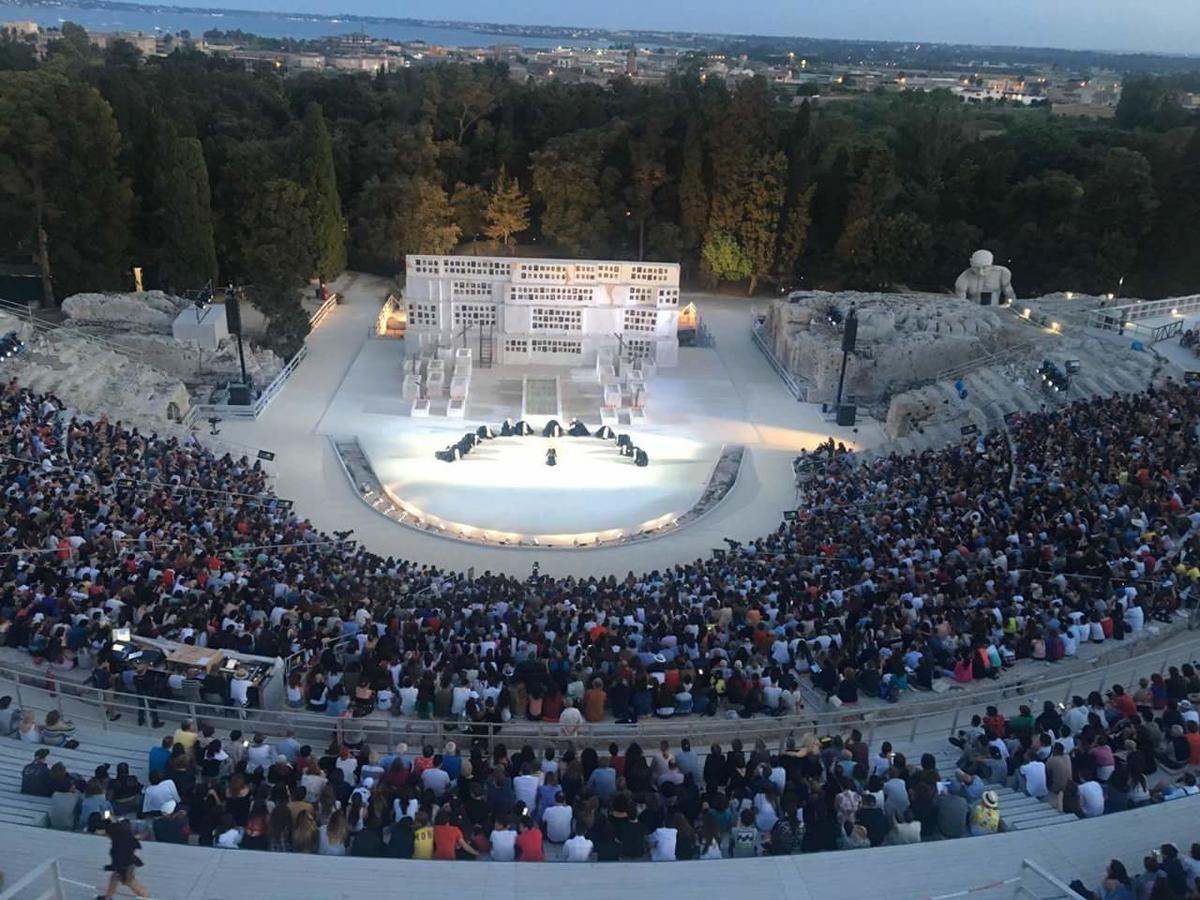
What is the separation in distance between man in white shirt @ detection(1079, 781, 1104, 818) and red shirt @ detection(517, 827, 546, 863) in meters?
5.71

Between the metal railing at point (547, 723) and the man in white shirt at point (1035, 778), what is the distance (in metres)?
1.52

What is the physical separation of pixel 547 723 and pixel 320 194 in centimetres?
3605

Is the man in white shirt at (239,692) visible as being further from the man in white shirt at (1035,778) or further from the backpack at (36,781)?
the man in white shirt at (1035,778)

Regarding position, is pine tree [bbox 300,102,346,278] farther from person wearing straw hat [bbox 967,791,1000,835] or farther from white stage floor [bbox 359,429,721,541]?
person wearing straw hat [bbox 967,791,1000,835]

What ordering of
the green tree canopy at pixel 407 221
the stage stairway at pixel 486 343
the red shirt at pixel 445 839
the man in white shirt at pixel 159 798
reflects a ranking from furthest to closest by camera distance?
the green tree canopy at pixel 407 221, the stage stairway at pixel 486 343, the man in white shirt at pixel 159 798, the red shirt at pixel 445 839

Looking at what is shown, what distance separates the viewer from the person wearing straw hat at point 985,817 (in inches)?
403

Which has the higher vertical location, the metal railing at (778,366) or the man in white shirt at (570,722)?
the man in white shirt at (570,722)

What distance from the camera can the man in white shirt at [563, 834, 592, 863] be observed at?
31.8ft

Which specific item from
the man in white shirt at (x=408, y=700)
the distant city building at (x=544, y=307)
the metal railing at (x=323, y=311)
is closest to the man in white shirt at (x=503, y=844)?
the man in white shirt at (x=408, y=700)

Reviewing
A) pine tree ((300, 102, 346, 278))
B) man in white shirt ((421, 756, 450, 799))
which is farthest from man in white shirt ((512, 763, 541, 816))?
pine tree ((300, 102, 346, 278))

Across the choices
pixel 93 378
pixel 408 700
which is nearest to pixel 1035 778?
pixel 408 700

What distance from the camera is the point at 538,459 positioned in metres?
28.7

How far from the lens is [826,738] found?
462 inches

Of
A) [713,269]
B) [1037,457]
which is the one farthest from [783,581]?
[713,269]
